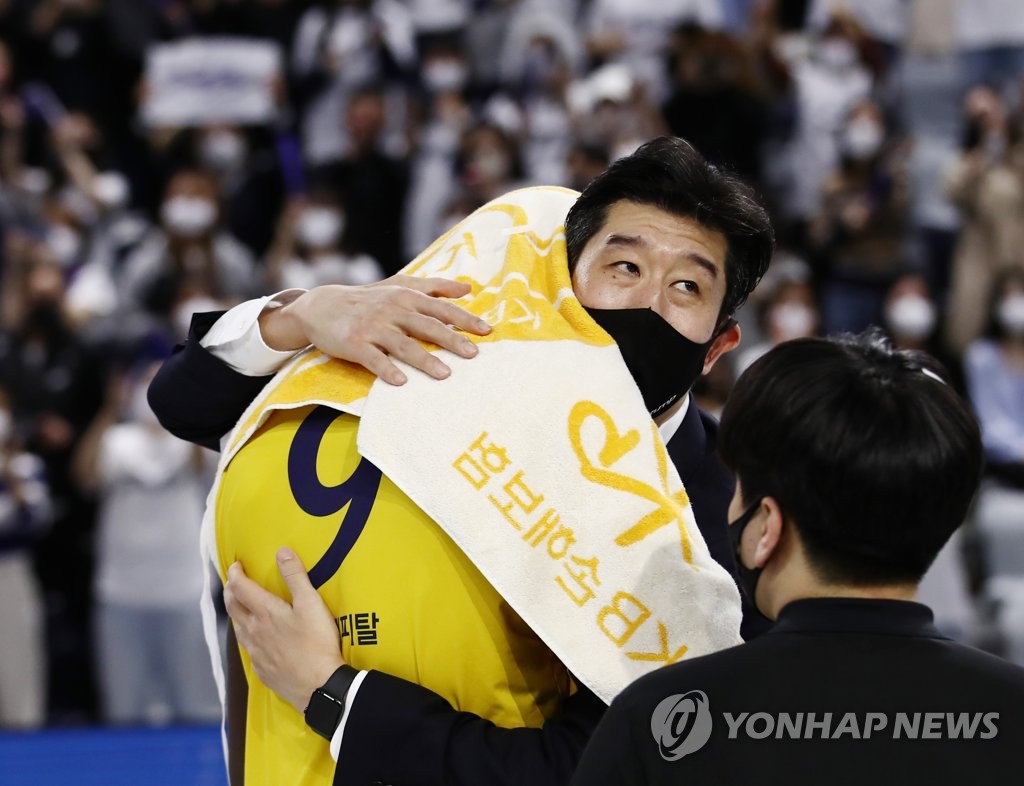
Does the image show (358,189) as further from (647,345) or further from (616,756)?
(616,756)

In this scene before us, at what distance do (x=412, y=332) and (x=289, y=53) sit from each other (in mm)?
7133

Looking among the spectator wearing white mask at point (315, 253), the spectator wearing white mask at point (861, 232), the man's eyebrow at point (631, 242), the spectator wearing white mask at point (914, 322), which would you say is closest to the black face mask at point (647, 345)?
the man's eyebrow at point (631, 242)

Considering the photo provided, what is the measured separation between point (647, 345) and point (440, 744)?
62cm

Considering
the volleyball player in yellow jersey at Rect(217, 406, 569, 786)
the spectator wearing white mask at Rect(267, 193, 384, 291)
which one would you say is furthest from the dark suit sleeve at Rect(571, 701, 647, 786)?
the spectator wearing white mask at Rect(267, 193, 384, 291)

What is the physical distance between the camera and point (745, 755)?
148 centimetres

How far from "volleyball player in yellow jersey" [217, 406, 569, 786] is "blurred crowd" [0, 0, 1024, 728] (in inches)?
158

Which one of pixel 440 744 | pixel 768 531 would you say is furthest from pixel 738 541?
pixel 440 744

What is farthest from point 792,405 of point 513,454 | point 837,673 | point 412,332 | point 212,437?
point 212,437

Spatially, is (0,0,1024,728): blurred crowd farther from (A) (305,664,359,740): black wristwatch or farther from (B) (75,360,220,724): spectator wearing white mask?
(A) (305,664,359,740): black wristwatch

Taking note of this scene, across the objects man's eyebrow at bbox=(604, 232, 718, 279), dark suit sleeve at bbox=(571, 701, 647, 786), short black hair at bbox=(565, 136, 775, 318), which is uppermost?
short black hair at bbox=(565, 136, 775, 318)

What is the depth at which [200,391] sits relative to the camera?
2.23 m

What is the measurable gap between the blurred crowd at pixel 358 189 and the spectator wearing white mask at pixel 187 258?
19 millimetres

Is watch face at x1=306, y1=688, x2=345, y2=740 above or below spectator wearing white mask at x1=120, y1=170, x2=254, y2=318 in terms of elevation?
above

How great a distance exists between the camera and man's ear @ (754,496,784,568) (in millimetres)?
1586
